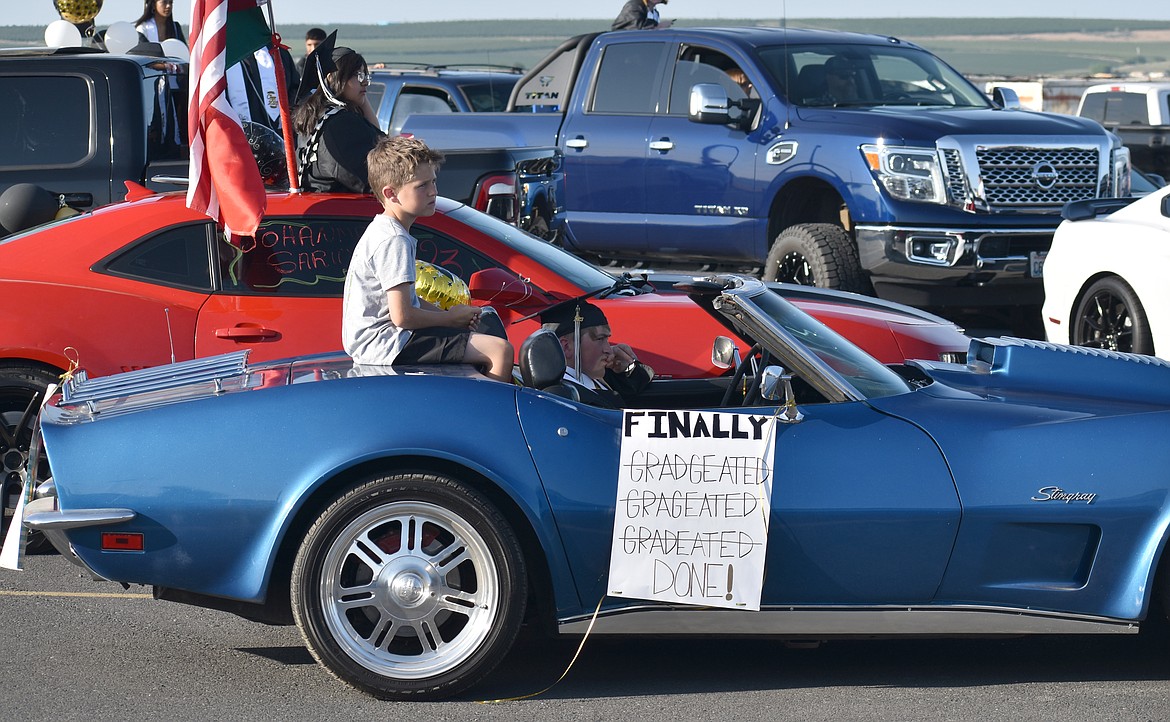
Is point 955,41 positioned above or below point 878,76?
below

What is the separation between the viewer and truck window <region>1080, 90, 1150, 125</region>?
2117 cm

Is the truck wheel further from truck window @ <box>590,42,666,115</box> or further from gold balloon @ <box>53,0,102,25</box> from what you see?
gold balloon @ <box>53,0,102,25</box>

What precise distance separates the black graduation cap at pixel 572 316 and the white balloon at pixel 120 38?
8.05 metres

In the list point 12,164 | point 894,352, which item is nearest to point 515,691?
point 894,352

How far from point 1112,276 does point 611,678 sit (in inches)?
216

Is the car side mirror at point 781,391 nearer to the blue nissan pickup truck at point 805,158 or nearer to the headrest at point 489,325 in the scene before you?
the headrest at point 489,325

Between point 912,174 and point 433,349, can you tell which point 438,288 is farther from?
point 912,174

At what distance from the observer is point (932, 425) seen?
4.41 m

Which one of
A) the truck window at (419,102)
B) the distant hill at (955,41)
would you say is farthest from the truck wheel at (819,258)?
the distant hill at (955,41)

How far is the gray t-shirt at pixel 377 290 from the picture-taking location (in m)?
4.95

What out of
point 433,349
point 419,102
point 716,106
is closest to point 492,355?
point 433,349

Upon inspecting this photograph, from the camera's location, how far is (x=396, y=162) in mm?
5031

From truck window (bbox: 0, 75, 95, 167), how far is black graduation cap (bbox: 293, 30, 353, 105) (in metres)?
1.51

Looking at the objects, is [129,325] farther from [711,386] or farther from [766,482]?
[766,482]
